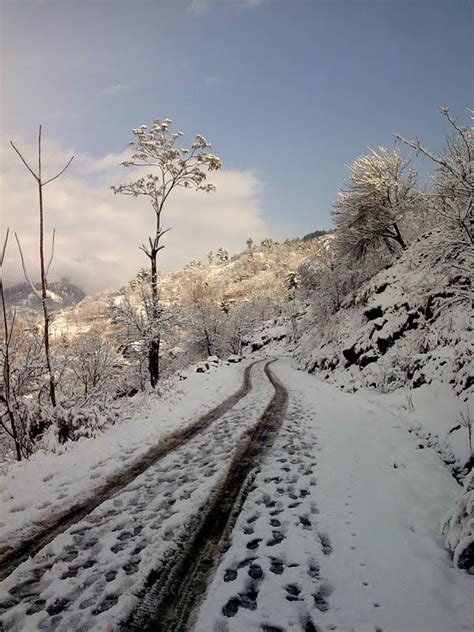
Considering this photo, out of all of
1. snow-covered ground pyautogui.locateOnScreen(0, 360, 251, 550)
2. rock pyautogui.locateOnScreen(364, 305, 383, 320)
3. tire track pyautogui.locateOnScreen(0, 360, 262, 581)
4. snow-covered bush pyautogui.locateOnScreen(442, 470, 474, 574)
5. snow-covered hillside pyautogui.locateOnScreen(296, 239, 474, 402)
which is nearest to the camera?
snow-covered bush pyautogui.locateOnScreen(442, 470, 474, 574)

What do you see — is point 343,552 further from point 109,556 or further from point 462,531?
point 109,556

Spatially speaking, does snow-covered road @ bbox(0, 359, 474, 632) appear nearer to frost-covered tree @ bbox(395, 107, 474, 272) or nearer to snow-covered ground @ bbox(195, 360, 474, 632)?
snow-covered ground @ bbox(195, 360, 474, 632)

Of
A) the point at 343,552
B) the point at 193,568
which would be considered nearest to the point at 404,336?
the point at 343,552

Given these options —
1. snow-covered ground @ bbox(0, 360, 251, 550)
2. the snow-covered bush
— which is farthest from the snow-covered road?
snow-covered ground @ bbox(0, 360, 251, 550)

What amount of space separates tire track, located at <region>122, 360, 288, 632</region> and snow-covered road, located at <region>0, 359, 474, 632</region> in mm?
89

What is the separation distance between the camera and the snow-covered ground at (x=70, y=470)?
486cm

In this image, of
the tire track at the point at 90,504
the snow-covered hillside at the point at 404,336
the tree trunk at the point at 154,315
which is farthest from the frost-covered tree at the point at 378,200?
the tire track at the point at 90,504

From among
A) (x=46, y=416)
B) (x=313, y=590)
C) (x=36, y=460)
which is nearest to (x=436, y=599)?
(x=313, y=590)

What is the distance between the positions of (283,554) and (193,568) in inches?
37.5

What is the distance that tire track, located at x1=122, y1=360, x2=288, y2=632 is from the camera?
286cm

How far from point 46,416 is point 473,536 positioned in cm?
862

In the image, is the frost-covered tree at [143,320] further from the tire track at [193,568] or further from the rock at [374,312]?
the tire track at [193,568]

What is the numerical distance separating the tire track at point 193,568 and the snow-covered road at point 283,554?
0.09 m

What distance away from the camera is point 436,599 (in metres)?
3.04
